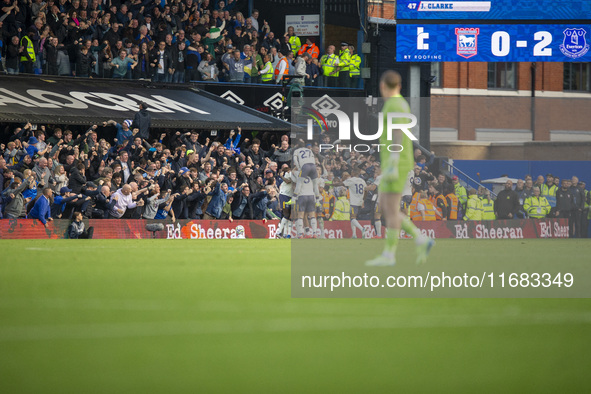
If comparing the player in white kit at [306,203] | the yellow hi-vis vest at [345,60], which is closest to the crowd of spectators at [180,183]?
the player in white kit at [306,203]

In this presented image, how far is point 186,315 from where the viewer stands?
8.12 meters

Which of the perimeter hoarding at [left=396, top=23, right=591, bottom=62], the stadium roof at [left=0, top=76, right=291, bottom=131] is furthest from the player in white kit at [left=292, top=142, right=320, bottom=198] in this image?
the perimeter hoarding at [left=396, top=23, right=591, bottom=62]

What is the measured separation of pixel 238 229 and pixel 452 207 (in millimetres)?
8515

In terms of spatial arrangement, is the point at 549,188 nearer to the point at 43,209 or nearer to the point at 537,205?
the point at 537,205

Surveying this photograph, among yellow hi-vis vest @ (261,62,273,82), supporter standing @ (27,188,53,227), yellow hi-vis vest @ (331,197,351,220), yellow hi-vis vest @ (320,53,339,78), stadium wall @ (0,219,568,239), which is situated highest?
yellow hi-vis vest @ (320,53,339,78)

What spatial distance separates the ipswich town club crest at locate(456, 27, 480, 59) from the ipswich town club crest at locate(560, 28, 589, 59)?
7.82ft

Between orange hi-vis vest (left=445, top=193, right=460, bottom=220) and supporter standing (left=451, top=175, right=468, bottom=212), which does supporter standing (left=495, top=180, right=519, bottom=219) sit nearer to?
supporter standing (left=451, top=175, right=468, bottom=212)

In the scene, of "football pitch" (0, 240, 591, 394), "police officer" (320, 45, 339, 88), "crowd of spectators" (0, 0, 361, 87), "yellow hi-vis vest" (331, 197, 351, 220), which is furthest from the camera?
"police officer" (320, 45, 339, 88)

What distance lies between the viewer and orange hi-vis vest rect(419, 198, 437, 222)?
44.4 feet

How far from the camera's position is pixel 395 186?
11.2 metres

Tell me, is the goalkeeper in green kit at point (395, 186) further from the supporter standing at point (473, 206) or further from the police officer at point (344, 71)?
the police officer at point (344, 71)

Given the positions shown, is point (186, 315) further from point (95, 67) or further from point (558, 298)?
point (95, 67)

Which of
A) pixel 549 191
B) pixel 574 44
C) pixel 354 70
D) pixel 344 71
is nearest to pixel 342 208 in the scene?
pixel 549 191

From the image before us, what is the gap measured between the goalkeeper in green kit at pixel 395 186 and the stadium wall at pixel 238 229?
1528 millimetres
